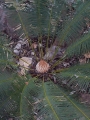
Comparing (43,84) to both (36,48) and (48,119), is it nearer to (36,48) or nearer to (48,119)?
(48,119)

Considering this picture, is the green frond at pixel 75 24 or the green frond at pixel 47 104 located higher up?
the green frond at pixel 75 24

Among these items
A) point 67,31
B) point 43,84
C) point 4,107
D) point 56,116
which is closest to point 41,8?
point 67,31

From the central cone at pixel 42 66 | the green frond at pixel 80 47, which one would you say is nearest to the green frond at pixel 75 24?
the green frond at pixel 80 47

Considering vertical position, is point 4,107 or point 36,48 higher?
point 36,48

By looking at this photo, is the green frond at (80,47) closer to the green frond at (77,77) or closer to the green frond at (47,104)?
the green frond at (77,77)

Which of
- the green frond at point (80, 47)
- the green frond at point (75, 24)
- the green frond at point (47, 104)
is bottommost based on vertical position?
the green frond at point (47, 104)

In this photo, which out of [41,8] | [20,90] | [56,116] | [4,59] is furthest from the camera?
[41,8]

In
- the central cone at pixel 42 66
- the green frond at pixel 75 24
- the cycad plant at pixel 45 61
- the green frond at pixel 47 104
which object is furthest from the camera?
the central cone at pixel 42 66
